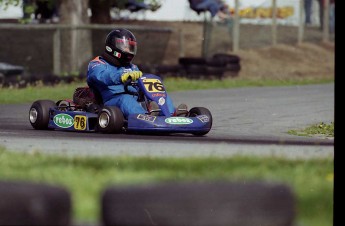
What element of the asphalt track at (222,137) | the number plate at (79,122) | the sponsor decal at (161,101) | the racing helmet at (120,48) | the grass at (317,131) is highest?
the racing helmet at (120,48)

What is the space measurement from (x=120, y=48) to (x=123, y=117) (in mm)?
764

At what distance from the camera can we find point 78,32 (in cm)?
2319

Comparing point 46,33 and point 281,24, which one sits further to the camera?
point 281,24

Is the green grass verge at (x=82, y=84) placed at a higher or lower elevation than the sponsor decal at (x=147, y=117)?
higher

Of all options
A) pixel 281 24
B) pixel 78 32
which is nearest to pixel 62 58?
pixel 78 32

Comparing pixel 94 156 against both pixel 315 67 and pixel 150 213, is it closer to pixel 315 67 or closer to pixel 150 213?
pixel 150 213

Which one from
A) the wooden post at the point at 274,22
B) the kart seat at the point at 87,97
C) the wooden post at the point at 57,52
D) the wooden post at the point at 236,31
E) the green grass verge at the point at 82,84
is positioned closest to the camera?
the kart seat at the point at 87,97

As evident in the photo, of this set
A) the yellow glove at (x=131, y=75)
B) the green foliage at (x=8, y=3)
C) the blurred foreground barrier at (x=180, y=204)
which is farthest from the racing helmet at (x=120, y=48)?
the green foliage at (x=8, y=3)

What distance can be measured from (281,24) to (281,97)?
1767cm

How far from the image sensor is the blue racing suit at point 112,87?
35.4 ft

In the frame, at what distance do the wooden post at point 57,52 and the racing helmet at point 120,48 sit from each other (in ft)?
37.8

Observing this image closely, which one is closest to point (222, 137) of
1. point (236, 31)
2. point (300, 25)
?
point (236, 31)

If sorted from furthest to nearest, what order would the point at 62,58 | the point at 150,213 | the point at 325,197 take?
the point at 62,58 < the point at 325,197 < the point at 150,213

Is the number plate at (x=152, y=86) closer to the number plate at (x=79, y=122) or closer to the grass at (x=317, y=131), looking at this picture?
the number plate at (x=79, y=122)
